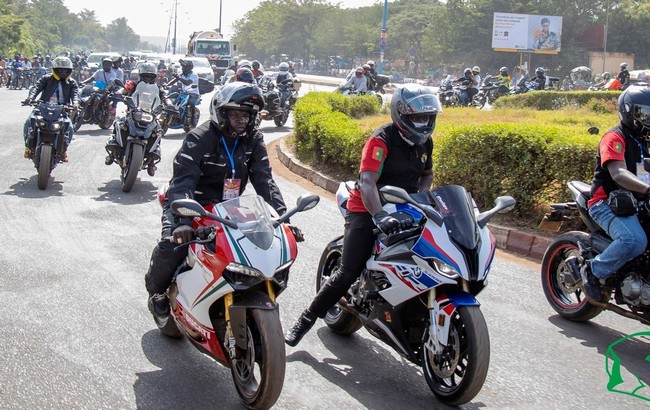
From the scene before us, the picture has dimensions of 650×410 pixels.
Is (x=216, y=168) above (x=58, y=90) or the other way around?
the other way around

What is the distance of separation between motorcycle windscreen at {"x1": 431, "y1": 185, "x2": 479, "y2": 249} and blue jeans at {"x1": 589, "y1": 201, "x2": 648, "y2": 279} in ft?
5.36

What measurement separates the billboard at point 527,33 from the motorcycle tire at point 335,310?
58.1 m

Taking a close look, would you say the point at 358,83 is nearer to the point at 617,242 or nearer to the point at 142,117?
the point at 142,117

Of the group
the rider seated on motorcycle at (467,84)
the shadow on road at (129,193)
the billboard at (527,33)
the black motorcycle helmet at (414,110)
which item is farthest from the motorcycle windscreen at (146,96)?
the billboard at (527,33)

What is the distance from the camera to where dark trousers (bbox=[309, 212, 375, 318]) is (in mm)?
5414

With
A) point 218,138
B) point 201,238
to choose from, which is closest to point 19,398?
point 201,238

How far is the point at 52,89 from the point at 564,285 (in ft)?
28.6

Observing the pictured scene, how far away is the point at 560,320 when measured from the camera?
21.9 feet

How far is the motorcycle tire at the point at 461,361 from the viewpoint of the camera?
4457mm

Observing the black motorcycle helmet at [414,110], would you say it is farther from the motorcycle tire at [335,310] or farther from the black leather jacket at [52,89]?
the black leather jacket at [52,89]

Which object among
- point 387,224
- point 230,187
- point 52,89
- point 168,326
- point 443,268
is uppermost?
point 52,89

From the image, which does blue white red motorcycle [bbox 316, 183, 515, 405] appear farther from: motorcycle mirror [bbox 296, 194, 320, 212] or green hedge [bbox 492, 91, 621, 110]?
green hedge [bbox 492, 91, 621, 110]

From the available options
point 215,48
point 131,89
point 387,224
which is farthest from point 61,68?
point 215,48

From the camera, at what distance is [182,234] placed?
477 cm
